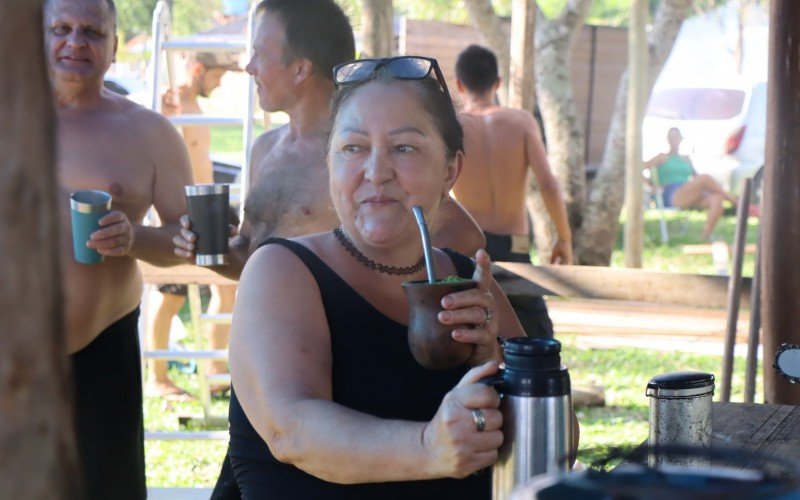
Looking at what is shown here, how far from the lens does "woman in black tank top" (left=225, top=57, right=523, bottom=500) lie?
1.89m

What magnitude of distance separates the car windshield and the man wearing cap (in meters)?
10.8

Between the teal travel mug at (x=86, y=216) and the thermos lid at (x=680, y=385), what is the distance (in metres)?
1.88

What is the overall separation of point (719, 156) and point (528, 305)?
1109 cm

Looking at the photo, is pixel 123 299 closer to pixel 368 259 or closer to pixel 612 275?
pixel 368 259

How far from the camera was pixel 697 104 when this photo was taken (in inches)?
675

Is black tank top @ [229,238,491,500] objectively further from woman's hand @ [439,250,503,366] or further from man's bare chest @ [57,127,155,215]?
man's bare chest @ [57,127,155,215]

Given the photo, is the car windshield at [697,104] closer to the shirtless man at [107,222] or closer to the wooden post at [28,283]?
the shirtless man at [107,222]

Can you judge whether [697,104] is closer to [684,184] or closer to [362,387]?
[684,184]

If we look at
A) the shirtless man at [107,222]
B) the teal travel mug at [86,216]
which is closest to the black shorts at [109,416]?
the shirtless man at [107,222]

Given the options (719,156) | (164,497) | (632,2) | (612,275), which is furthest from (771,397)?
(719,156)

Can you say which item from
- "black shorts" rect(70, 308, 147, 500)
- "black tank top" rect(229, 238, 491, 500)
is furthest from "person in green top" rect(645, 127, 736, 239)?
"black tank top" rect(229, 238, 491, 500)

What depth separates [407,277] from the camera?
2316 mm

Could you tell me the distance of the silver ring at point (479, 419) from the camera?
5.43ft

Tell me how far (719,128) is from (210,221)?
1390 centimetres
